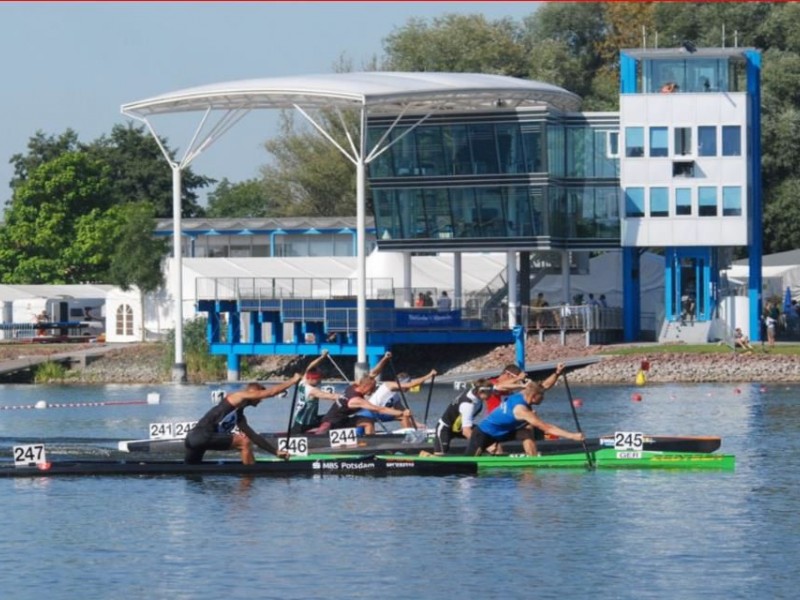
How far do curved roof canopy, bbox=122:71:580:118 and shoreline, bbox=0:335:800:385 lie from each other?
10.2m

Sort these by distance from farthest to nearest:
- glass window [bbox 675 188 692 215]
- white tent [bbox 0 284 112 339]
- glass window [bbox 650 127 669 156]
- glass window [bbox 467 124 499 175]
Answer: white tent [bbox 0 284 112 339] → glass window [bbox 467 124 499 175] → glass window [bbox 650 127 669 156] → glass window [bbox 675 188 692 215]

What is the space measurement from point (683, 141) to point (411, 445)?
4385 cm

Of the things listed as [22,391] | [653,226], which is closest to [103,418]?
[22,391]

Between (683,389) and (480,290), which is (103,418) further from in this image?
(480,290)

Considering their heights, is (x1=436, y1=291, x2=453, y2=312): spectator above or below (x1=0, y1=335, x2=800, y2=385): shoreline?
above

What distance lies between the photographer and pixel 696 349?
7094 centimetres

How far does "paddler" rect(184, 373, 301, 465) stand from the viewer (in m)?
32.7

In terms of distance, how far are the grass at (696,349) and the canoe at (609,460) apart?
35.5 meters

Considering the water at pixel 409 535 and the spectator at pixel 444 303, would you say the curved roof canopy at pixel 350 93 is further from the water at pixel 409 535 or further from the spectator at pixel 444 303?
the water at pixel 409 535

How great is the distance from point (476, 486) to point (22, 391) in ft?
134

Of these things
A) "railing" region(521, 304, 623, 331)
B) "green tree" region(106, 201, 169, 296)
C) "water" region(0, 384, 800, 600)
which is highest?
"green tree" region(106, 201, 169, 296)

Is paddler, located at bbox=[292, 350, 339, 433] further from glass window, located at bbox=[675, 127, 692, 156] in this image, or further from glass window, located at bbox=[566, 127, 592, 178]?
glass window, located at bbox=[566, 127, 592, 178]

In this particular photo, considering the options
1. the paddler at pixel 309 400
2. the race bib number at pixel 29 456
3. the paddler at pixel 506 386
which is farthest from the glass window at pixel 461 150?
the race bib number at pixel 29 456

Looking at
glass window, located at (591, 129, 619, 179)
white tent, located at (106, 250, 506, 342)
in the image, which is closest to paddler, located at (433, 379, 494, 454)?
glass window, located at (591, 129, 619, 179)
